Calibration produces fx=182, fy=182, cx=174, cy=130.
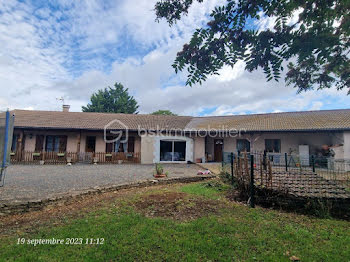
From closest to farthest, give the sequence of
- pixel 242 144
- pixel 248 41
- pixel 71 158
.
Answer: pixel 248 41 → pixel 71 158 → pixel 242 144

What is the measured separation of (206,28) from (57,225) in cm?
471

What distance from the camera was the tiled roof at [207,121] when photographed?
568 inches

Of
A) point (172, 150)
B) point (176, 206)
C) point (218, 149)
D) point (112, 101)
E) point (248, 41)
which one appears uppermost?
point (112, 101)

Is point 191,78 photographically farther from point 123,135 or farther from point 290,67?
point 123,135

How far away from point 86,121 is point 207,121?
1263 centimetres

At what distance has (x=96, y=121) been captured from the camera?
17.8 meters

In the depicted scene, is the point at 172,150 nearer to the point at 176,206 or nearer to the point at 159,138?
the point at 159,138

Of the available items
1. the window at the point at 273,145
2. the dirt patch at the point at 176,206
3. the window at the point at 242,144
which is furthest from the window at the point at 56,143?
the window at the point at 273,145

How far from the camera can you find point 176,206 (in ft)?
15.9

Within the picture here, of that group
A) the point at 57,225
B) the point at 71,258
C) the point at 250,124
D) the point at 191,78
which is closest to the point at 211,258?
the point at 71,258

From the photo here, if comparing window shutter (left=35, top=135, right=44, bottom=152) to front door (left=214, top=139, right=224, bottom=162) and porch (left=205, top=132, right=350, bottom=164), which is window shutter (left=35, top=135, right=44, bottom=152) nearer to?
porch (left=205, top=132, right=350, bottom=164)

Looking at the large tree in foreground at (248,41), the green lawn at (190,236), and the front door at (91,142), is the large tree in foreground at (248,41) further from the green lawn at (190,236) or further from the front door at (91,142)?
the front door at (91,142)

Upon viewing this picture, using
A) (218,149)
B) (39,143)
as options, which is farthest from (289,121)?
(39,143)

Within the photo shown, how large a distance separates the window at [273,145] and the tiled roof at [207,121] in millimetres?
1375
